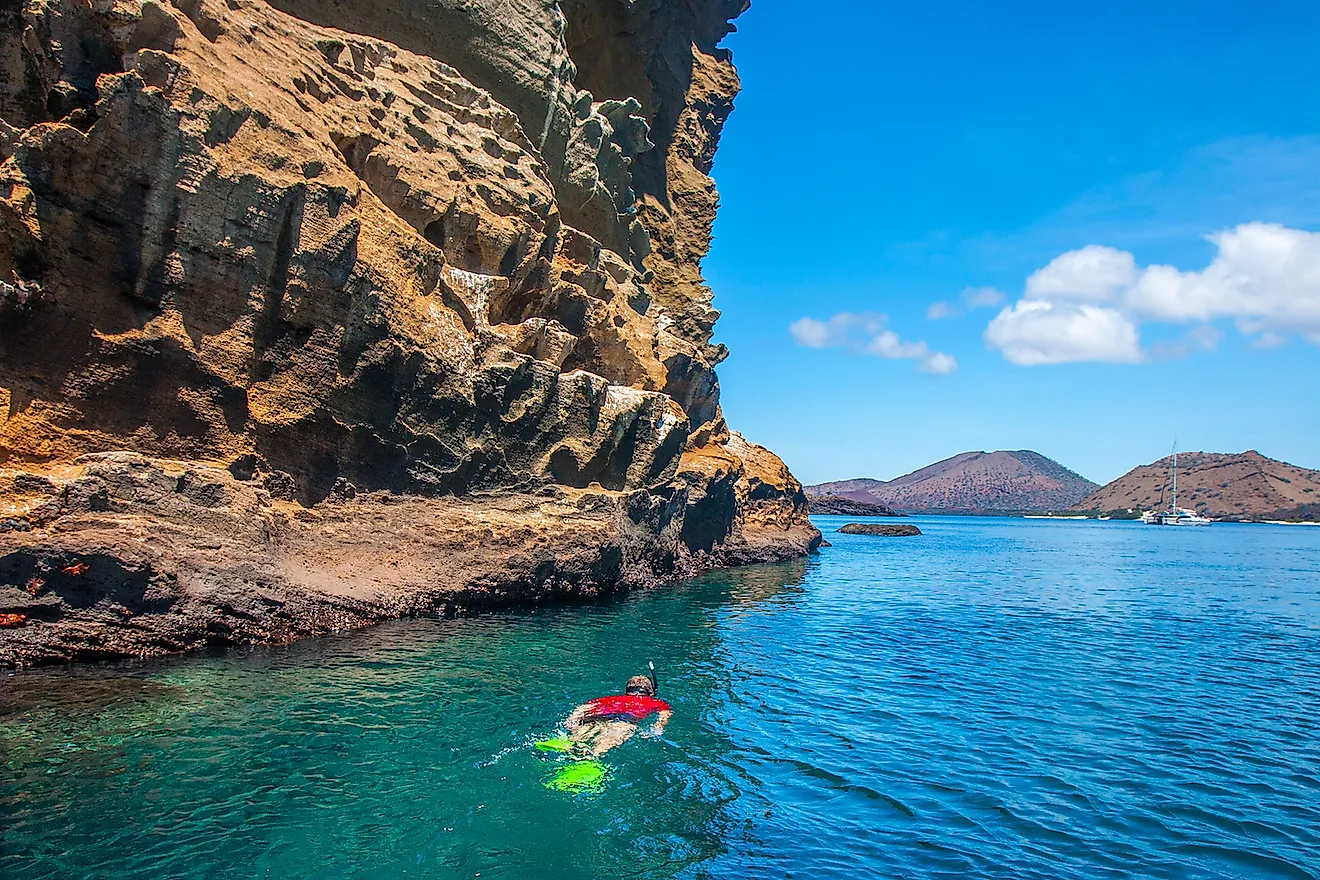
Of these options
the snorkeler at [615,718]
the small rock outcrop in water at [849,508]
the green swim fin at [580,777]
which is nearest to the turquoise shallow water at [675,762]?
the green swim fin at [580,777]

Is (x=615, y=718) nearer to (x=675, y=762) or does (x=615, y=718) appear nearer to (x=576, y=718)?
(x=576, y=718)

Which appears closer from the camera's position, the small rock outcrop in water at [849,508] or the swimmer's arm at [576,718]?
the swimmer's arm at [576,718]

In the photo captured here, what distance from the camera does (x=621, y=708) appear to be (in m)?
15.5

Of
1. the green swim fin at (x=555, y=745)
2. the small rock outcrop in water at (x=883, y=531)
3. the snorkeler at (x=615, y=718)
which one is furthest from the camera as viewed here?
the small rock outcrop in water at (x=883, y=531)

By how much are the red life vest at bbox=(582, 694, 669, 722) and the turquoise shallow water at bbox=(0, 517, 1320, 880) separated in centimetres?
75

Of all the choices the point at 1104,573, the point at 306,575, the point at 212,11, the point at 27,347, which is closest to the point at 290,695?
the point at 306,575

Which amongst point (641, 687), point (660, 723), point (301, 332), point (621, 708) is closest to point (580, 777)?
point (621, 708)

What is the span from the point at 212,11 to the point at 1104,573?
5924 centimetres

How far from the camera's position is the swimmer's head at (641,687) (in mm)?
16438

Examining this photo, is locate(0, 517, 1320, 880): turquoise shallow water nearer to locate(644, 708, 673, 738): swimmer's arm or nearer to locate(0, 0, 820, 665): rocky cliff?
locate(644, 708, 673, 738): swimmer's arm

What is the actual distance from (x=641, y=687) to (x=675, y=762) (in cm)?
318

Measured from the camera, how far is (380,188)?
25.5m

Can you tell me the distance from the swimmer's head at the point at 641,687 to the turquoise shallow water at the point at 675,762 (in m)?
0.90

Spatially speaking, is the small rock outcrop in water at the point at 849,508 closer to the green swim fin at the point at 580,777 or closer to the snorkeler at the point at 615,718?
the snorkeler at the point at 615,718
